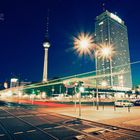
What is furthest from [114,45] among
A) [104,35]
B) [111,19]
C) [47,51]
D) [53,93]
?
[53,93]

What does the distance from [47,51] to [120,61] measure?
298 ft

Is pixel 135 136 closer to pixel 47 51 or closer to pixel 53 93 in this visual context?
pixel 53 93

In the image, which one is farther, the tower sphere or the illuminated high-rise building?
the illuminated high-rise building

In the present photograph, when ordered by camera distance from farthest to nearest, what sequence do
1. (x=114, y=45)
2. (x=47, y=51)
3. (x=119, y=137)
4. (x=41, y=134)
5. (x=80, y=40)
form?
1. (x=114, y=45)
2. (x=47, y=51)
3. (x=80, y=40)
4. (x=41, y=134)
5. (x=119, y=137)

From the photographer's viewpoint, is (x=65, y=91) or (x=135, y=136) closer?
(x=135, y=136)

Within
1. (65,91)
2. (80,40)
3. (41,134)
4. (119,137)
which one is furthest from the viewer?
(65,91)

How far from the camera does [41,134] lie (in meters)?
11.0

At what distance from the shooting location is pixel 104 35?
630 ft

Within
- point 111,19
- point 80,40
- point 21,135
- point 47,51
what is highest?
point 111,19

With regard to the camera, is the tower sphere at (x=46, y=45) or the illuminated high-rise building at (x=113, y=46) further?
the illuminated high-rise building at (x=113, y=46)

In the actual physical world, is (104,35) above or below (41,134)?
above

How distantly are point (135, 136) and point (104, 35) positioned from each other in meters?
189

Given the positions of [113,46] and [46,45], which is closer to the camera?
[46,45]

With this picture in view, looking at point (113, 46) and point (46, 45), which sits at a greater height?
point (113, 46)
